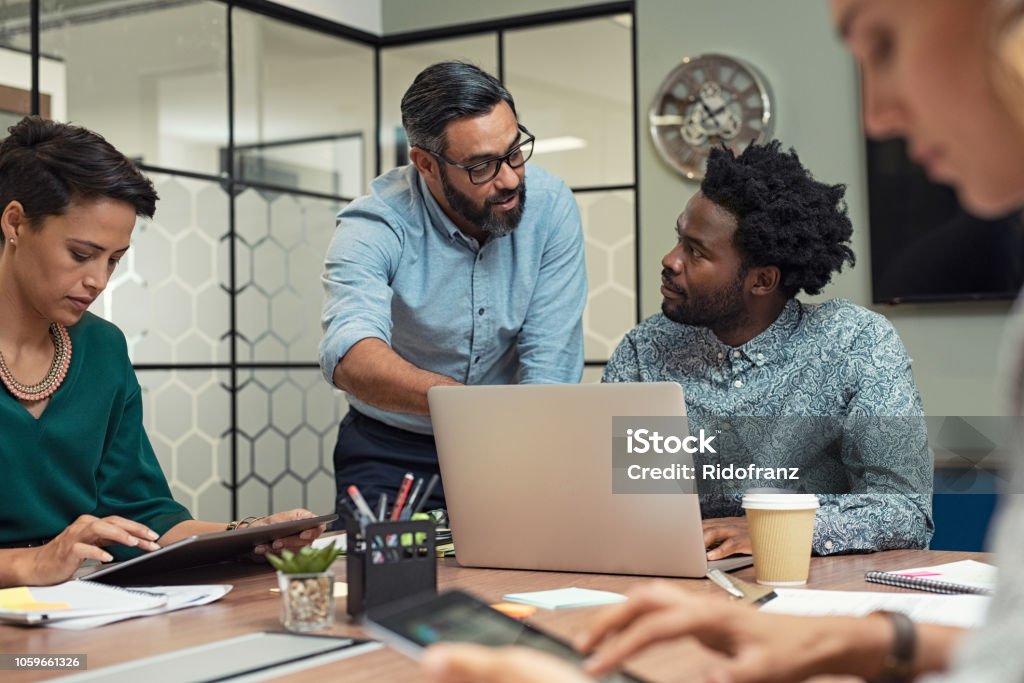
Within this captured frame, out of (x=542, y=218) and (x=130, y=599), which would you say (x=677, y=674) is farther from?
(x=542, y=218)

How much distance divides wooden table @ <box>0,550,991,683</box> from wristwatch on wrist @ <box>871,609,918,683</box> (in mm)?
231

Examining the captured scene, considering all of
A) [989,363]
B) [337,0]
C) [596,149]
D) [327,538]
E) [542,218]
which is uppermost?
[337,0]

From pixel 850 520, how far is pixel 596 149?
317 centimetres

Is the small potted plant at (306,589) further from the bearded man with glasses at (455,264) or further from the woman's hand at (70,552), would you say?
the bearded man with glasses at (455,264)

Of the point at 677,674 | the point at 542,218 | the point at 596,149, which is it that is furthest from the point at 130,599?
the point at 596,149

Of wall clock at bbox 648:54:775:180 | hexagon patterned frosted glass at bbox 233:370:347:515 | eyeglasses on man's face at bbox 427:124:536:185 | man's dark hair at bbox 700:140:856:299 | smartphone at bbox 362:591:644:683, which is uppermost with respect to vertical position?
wall clock at bbox 648:54:775:180

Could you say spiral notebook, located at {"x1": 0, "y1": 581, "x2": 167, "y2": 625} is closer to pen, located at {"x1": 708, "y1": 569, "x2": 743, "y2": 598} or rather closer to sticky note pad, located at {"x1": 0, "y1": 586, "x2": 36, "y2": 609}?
sticky note pad, located at {"x1": 0, "y1": 586, "x2": 36, "y2": 609}

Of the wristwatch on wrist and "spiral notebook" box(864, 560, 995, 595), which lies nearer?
the wristwatch on wrist

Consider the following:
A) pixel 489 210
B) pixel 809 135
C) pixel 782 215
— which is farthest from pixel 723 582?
pixel 809 135

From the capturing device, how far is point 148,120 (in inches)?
163

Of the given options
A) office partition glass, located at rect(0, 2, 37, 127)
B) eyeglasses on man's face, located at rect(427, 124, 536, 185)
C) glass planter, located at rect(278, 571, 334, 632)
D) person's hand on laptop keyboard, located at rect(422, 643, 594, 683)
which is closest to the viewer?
person's hand on laptop keyboard, located at rect(422, 643, 594, 683)

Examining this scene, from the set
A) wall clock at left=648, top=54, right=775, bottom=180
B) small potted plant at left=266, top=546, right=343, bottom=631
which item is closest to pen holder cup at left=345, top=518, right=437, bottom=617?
small potted plant at left=266, top=546, right=343, bottom=631

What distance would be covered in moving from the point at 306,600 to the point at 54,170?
3.05 ft

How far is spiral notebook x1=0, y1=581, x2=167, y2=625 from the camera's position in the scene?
1.24 metres
